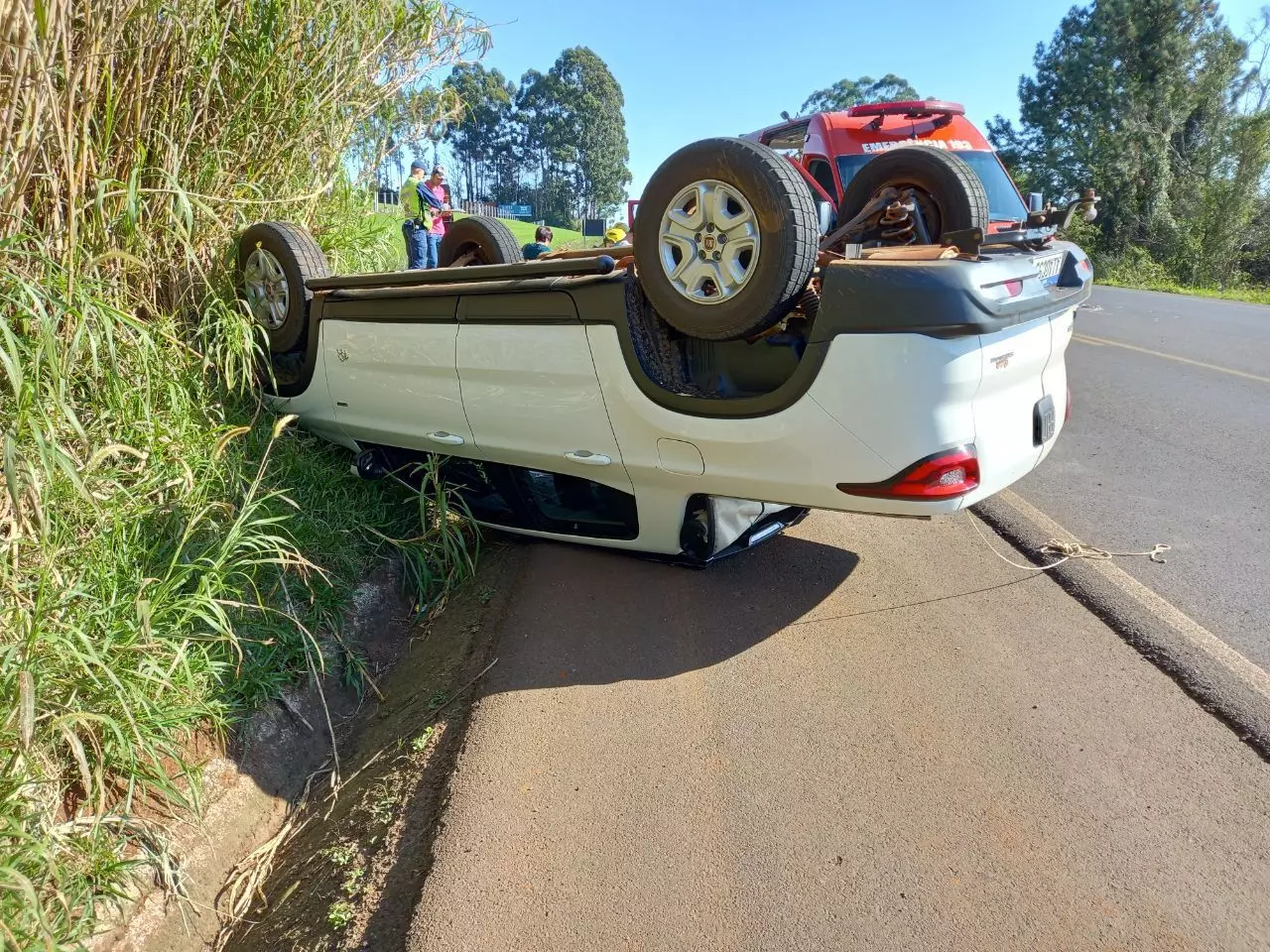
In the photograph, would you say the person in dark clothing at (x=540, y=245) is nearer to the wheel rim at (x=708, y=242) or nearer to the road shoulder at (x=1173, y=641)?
the wheel rim at (x=708, y=242)

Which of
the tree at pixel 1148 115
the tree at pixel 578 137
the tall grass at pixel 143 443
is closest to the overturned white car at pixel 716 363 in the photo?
the tall grass at pixel 143 443

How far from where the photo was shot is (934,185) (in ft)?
13.2

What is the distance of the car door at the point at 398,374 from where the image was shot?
392cm

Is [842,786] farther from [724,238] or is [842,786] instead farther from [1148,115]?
[1148,115]

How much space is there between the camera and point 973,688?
9.70 ft

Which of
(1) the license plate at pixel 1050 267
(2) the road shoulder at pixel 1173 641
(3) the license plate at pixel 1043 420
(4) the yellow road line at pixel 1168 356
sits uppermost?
(1) the license plate at pixel 1050 267

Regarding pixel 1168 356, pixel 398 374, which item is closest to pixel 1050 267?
pixel 398 374

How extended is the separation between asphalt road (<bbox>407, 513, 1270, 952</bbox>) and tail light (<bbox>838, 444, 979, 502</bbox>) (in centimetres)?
71

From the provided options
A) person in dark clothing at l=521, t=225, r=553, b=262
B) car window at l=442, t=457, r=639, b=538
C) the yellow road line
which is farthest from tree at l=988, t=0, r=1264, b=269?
car window at l=442, t=457, r=639, b=538

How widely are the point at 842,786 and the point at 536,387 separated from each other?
6.69 feet

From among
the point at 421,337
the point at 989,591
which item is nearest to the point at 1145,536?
the point at 989,591

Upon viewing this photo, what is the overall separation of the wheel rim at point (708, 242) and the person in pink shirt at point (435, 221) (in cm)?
589

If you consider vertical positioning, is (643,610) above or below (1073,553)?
below

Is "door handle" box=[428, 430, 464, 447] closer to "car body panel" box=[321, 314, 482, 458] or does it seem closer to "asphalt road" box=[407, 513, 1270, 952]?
"car body panel" box=[321, 314, 482, 458]
